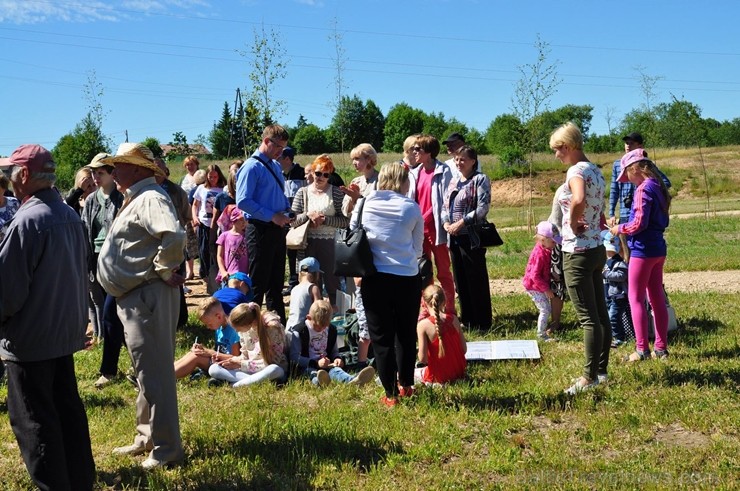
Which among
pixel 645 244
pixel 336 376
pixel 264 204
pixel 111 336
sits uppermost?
pixel 264 204

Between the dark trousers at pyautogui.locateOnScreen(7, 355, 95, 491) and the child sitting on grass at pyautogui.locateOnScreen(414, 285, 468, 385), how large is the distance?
10.6 feet

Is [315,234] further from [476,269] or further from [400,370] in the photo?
[400,370]

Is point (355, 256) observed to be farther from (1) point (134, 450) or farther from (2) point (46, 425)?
(2) point (46, 425)

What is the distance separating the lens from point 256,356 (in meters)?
7.20

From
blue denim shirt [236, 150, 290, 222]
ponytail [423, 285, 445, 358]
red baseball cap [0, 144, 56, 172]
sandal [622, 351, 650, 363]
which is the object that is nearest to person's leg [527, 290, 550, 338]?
sandal [622, 351, 650, 363]

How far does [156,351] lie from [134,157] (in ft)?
3.81

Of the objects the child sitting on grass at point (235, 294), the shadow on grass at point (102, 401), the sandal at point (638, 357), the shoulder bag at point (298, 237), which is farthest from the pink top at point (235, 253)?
the sandal at point (638, 357)

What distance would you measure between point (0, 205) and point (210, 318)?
2.23 meters

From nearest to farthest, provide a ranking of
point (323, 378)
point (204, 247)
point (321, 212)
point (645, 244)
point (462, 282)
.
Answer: point (323, 378)
point (645, 244)
point (321, 212)
point (462, 282)
point (204, 247)

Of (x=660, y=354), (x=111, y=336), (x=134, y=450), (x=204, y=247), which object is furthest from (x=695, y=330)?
(x=204, y=247)

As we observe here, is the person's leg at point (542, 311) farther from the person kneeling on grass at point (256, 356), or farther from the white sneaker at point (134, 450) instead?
the white sneaker at point (134, 450)

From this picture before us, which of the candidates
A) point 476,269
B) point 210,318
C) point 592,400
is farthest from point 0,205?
point 592,400

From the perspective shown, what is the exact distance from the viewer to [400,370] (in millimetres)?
6242

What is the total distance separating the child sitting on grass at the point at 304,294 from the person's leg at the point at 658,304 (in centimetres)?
308
